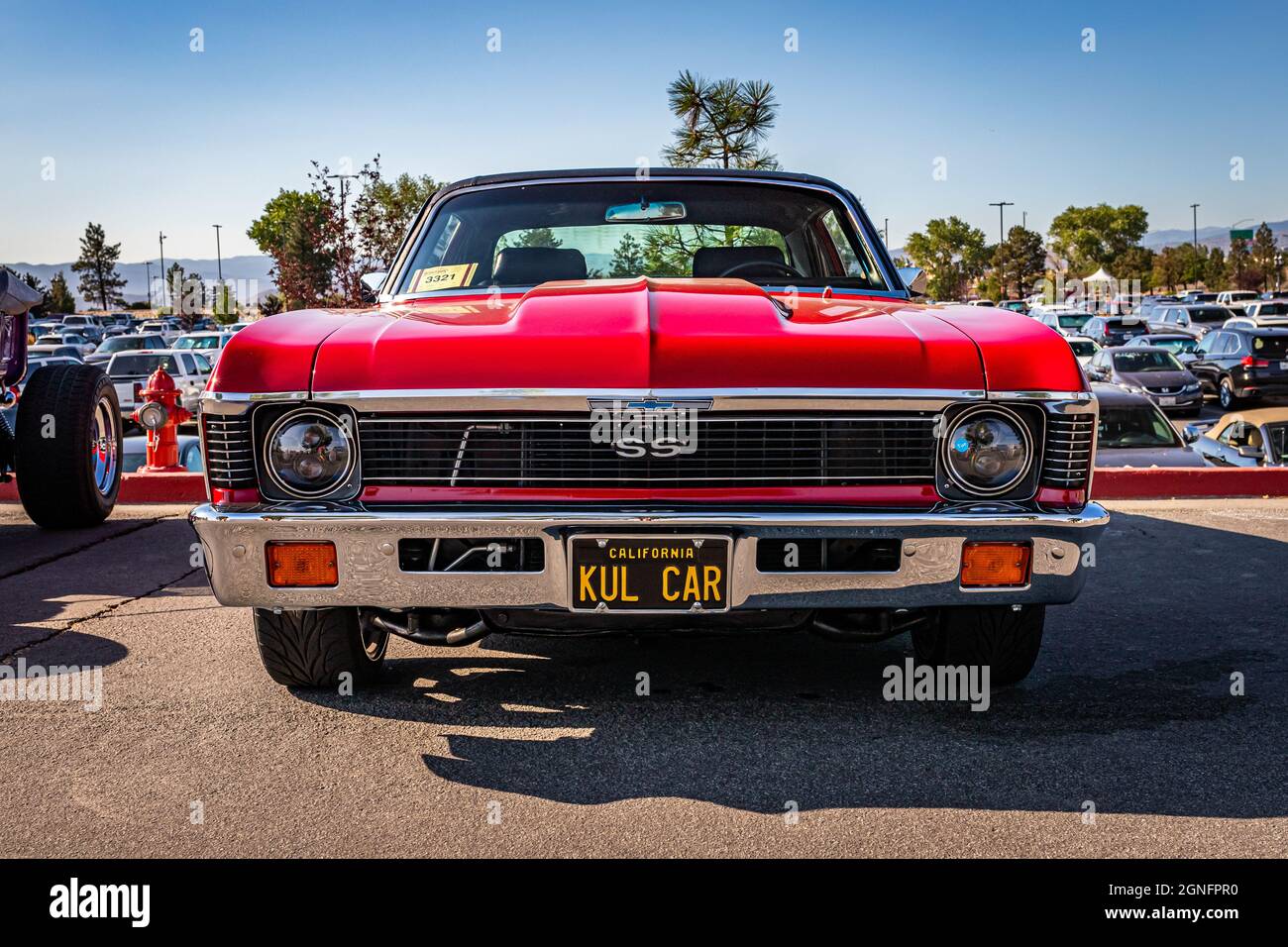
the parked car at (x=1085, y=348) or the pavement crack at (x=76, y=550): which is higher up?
the parked car at (x=1085, y=348)

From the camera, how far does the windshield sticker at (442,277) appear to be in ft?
15.3

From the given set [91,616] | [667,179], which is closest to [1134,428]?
[667,179]

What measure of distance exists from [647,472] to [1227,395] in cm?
2394

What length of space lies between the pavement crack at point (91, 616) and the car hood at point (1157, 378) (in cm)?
2065

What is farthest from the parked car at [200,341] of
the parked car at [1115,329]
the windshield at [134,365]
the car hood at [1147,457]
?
the car hood at [1147,457]

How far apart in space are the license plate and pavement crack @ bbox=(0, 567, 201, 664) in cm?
246

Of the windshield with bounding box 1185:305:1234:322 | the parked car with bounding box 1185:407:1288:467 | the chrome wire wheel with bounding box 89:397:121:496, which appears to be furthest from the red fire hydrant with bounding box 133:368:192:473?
the windshield with bounding box 1185:305:1234:322

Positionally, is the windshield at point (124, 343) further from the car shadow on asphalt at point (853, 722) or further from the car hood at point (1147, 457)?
the car shadow on asphalt at point (853, 722)

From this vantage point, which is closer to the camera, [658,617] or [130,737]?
[658,617]

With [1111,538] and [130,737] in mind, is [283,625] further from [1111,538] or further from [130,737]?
→ [1111,538]

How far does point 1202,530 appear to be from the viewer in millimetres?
7383

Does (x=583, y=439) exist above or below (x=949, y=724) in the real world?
above
